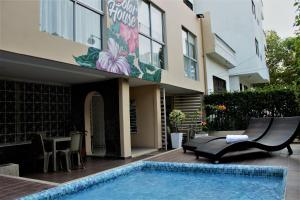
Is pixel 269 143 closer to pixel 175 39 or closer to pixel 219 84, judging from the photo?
pixel 175 39

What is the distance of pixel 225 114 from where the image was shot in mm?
17266

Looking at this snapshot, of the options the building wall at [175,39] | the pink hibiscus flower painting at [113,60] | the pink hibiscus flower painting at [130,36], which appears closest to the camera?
the pink hibiscus flower painting at [113,60]

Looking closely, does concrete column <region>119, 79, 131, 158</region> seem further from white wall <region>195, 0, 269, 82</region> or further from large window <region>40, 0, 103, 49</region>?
white wall <region>195, 0, 269, 82</region>

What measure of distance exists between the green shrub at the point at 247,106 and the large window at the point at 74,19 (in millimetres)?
10226

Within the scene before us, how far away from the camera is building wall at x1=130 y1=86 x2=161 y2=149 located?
13.1 m

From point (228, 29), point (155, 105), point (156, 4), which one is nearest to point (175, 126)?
point (155, 105)

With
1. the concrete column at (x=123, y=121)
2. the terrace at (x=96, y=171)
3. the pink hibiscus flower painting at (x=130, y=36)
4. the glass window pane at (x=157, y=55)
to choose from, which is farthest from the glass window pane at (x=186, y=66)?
the terrace at (x=96, y=171)

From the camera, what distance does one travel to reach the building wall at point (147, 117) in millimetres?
13094

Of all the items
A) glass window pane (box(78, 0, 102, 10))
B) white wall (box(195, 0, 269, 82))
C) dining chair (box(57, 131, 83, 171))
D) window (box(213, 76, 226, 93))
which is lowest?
dining chair (box(57, 131, 83, 171))

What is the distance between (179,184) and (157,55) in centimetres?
707

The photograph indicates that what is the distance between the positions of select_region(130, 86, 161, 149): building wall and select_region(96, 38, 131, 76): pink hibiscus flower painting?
3.41m

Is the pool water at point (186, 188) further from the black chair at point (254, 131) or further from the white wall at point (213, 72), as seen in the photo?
the white wall at point (213, 72)

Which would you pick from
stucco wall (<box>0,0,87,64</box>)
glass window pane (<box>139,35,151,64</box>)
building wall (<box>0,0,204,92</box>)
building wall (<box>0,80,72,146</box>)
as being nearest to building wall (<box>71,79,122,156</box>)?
building wall (<box>0,80,72,146</box>)

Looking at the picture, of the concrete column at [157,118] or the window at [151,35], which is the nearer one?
the window at [151,35]
